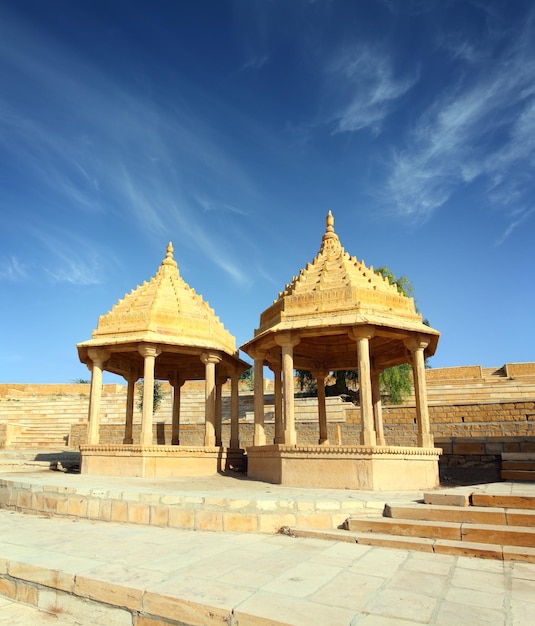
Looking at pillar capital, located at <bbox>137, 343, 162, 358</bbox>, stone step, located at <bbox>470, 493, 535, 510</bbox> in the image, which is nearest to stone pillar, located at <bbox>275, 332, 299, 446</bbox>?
pillar capital, located at <bbox>137, 343, 162, 358</bbox>

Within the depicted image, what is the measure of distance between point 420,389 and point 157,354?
7.12 metres

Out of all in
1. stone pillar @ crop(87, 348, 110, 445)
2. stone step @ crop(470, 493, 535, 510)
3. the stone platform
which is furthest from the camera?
stone pillar @ crop(87, 348, 110, 445)

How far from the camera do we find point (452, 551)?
509 centimetres

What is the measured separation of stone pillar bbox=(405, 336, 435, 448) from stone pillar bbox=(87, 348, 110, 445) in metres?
8.57

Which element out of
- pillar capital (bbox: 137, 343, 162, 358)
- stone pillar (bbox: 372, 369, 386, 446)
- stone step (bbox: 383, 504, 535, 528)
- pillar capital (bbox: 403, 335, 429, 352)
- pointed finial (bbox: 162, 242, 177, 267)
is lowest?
stone step (bbox: 383, 504, 535, 528)

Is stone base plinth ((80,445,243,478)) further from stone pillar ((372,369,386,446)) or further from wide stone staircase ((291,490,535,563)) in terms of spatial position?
wide stone staircase ((291,490,535,563))

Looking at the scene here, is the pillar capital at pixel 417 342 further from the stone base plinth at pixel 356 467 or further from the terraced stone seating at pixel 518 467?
the terraced stone seating at pixel 518 467

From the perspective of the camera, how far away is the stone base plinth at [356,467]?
32.1 ft

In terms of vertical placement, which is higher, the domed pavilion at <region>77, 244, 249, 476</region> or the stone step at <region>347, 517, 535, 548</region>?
the domed pavilion at <region>77, 244, 249, 476</region>

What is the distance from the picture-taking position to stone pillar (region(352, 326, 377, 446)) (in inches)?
405

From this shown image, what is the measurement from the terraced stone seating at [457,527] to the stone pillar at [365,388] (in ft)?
12.1

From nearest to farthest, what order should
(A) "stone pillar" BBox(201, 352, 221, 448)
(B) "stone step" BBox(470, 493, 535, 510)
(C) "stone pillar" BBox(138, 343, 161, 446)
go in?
(B) "stone step" BBox(470, 493, 535, 510) < (C) "stone pillar" BBox(138, 343, 161, 446) < (A) "stone pillar" BBox(201, 352, 221, 448)

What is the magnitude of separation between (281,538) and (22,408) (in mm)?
29657

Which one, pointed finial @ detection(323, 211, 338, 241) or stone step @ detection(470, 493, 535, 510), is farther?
pointed finial @ detection(323, 211, 338, 241)
